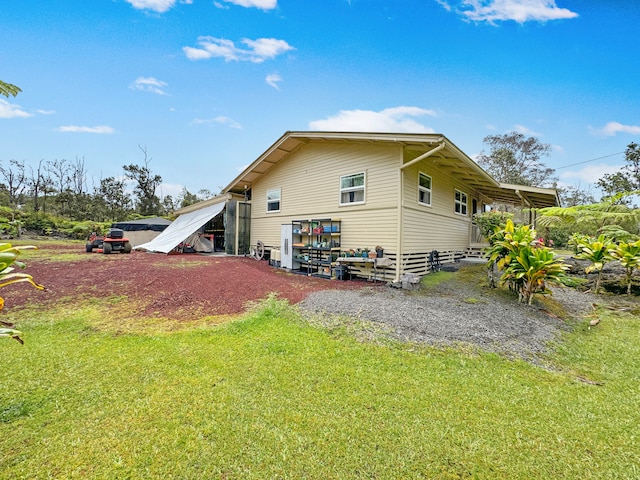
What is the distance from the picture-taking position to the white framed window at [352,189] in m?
9.16

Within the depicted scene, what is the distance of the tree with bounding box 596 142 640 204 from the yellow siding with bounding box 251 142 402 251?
Result: 23.0 meters

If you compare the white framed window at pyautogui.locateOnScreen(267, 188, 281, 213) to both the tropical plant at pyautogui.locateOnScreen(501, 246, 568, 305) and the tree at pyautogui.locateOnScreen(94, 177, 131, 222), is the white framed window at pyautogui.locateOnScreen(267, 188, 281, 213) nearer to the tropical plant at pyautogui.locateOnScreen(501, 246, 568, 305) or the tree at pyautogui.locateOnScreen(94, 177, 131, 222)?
the tropical plant at pyautogui.locateOnScreen(501, 246, 568, 305)

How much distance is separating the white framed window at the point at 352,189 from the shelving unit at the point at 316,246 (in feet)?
2.78

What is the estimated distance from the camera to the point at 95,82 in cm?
1522

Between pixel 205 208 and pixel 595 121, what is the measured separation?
88.4ft

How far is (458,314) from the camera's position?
500 cm

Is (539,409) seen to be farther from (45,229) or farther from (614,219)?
(45,229)

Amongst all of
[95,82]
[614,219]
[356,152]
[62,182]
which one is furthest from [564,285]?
[62,182]

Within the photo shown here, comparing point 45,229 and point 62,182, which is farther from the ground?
point 62,182

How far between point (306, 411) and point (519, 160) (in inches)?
1309

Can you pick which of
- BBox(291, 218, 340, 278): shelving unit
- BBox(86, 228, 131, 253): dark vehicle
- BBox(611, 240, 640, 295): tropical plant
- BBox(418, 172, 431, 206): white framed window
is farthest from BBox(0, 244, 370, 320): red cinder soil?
BBox(611, 240, 640, 295): tropical plant

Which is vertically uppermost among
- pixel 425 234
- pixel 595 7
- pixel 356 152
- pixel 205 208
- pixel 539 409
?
pixel 595 7

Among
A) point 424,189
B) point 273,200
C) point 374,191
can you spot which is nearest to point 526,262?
point 374,191

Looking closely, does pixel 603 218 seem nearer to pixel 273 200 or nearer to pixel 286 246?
pixel 286 246
